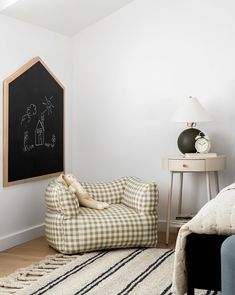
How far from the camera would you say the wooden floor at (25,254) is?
3.72m

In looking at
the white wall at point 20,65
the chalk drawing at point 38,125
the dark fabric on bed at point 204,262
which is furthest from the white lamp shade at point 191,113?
the dark fabric on bed at point 204,262

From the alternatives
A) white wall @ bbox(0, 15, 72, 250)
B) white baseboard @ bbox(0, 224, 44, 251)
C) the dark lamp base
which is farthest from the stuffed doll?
the dark lamp base

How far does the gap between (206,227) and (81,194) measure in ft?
6.26

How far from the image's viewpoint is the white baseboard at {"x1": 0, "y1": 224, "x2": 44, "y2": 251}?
4.21m

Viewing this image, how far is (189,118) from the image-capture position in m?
4.29

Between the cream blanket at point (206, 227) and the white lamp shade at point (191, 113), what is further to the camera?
the white lamp shade at point (191, 113)

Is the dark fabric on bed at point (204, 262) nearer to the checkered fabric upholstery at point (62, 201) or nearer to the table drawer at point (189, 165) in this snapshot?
the checkered fabric upholstery at point (62, 201)

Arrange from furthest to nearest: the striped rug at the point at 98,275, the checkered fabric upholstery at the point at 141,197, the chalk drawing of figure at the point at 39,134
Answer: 1. the chalk drawing of figure at the point at 39,134
2. the checkered fabric upholstery at the point at 141,197
3. the striped rug at the point at 98,275

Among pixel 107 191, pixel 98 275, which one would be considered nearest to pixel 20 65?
pixel 107 191

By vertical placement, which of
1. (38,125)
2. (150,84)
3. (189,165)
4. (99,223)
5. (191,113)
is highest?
(150,84)

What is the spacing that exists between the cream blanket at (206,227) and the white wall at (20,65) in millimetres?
2028

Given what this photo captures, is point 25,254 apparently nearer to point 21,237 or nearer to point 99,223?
point 21,237

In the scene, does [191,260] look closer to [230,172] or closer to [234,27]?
[230,172]

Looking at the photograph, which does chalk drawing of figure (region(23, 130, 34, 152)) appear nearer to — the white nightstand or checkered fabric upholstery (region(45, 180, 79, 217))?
checkered fabric upholstery (region(45, 180, 79, 217))
